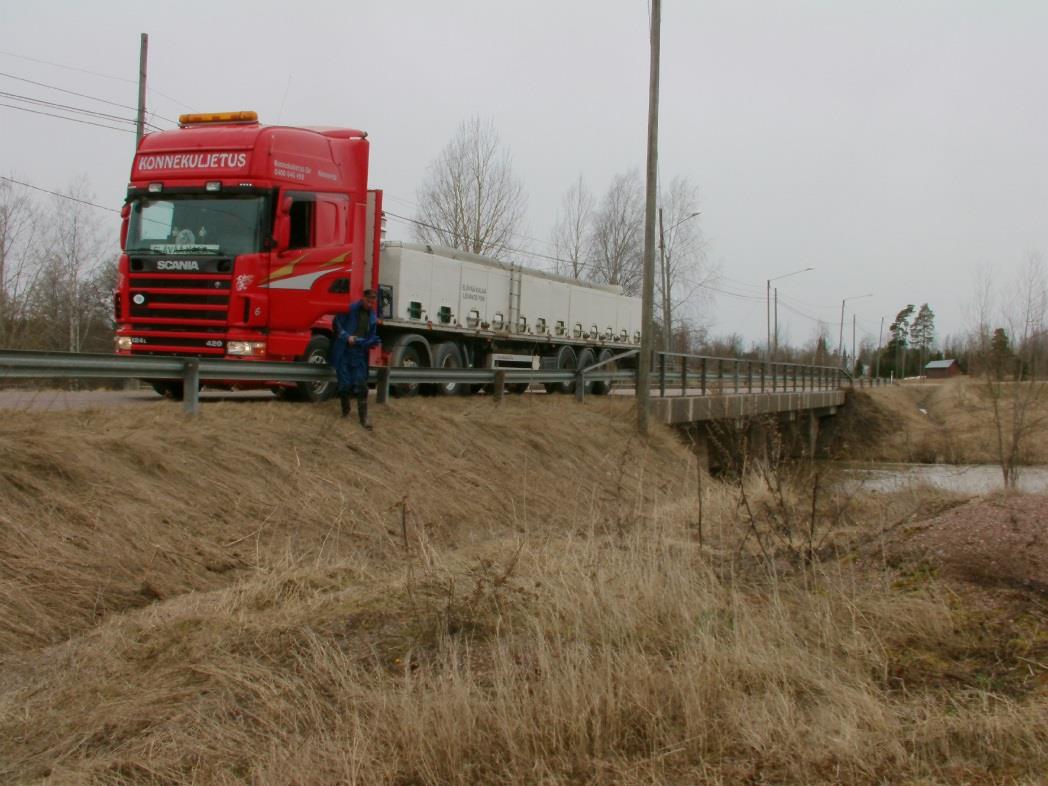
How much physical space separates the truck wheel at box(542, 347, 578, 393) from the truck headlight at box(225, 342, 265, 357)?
925cm

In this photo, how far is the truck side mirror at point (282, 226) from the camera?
12273 millimetres

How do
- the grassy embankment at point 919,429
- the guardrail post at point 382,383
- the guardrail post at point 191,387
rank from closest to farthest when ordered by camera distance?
the guardrail post at point 191,387, the guardrail post at point 382,383, the grassy embankment at point 919,429

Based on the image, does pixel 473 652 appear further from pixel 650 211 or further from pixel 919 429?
pixel 919 429

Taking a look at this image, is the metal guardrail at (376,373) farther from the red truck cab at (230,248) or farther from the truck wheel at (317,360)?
the red truck cab at (230,248)

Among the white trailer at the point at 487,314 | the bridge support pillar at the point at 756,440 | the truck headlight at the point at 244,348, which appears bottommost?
the bridge support pillar at the point at 756,440

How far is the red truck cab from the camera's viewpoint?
477 inches

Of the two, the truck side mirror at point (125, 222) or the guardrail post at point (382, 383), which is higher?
the truck side mirror at point (125, 222)

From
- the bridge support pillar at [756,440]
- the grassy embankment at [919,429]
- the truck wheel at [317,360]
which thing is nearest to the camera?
the bridge support pillar at [756,440]

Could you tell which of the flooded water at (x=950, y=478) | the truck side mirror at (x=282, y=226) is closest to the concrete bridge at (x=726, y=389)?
the flooded water at (x=950, y=478)

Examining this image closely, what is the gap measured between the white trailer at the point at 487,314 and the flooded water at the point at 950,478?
22.7ft

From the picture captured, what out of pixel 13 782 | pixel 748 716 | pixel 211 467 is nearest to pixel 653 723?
pixel 748 716

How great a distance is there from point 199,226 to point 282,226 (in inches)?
42.2

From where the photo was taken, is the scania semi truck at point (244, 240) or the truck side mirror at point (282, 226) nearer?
the scania semi truck at point (244, 240)

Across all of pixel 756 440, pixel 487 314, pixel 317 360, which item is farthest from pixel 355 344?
pixel 487 314
